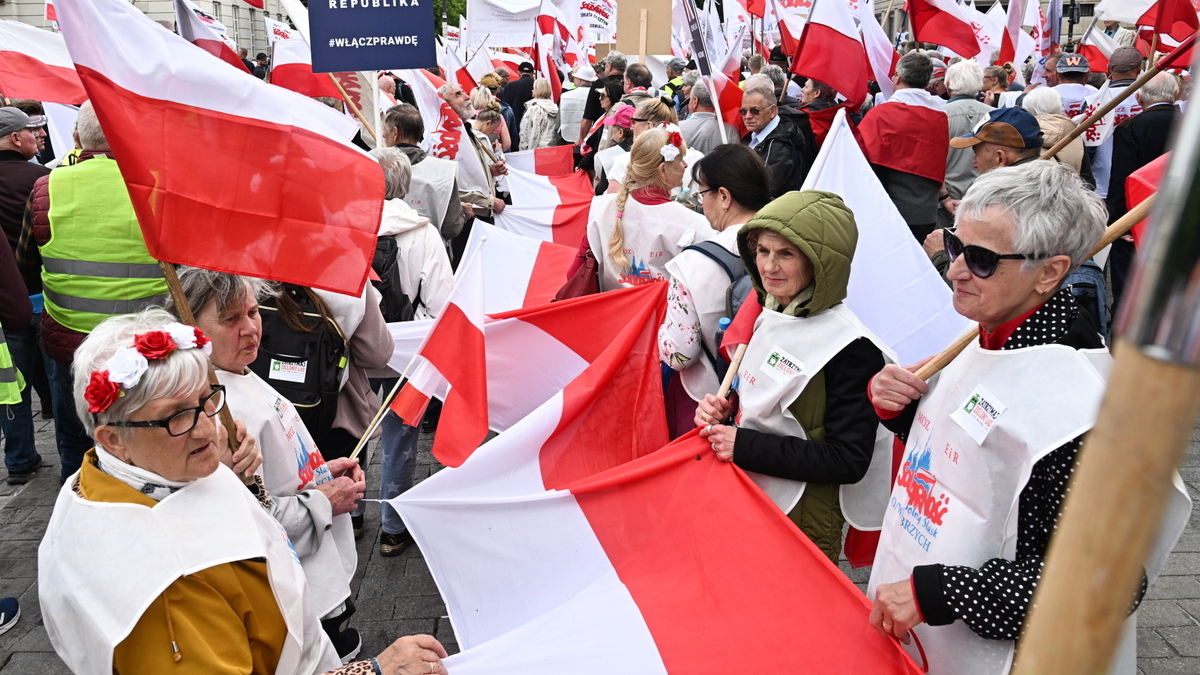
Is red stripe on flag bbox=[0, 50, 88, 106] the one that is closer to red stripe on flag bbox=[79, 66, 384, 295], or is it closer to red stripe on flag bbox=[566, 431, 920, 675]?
red stripe on flag bbox=[79, 66, 384, 295]

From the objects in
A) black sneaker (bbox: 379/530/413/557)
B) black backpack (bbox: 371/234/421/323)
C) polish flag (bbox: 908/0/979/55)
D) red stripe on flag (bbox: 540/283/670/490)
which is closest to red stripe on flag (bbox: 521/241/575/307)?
black backpack (bbox: 371/234/421/323)

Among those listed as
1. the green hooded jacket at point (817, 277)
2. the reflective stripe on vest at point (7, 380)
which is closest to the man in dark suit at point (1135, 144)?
the green hooded jacket at point (817, 277)

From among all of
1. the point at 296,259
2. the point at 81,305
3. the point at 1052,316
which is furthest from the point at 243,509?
the point at 81,305

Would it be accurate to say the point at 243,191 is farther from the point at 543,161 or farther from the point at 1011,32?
the point at 1011,32

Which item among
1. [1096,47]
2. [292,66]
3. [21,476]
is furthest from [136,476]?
[1096,47]

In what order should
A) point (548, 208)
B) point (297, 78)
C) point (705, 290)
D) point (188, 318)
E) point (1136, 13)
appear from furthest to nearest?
point (1136, 13) → point (548, 208) → point (297, 78) → point (705, 290) → point (188, 318)

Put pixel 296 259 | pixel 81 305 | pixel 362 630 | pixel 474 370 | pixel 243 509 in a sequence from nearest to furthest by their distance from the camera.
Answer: pixel 243 509 → pixel 296 259 → pixel 474 370 → pixel 362 630 → pixel 81 305

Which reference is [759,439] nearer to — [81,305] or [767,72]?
[81,305]

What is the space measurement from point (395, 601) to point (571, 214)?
4.63m

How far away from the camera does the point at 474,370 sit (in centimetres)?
339

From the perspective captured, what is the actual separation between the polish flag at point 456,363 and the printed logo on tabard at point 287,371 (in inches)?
17.9

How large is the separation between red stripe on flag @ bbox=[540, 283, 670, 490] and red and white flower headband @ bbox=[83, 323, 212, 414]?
1534 millimetres

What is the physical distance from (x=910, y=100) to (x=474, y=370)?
5.13 m

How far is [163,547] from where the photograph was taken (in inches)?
75.6
